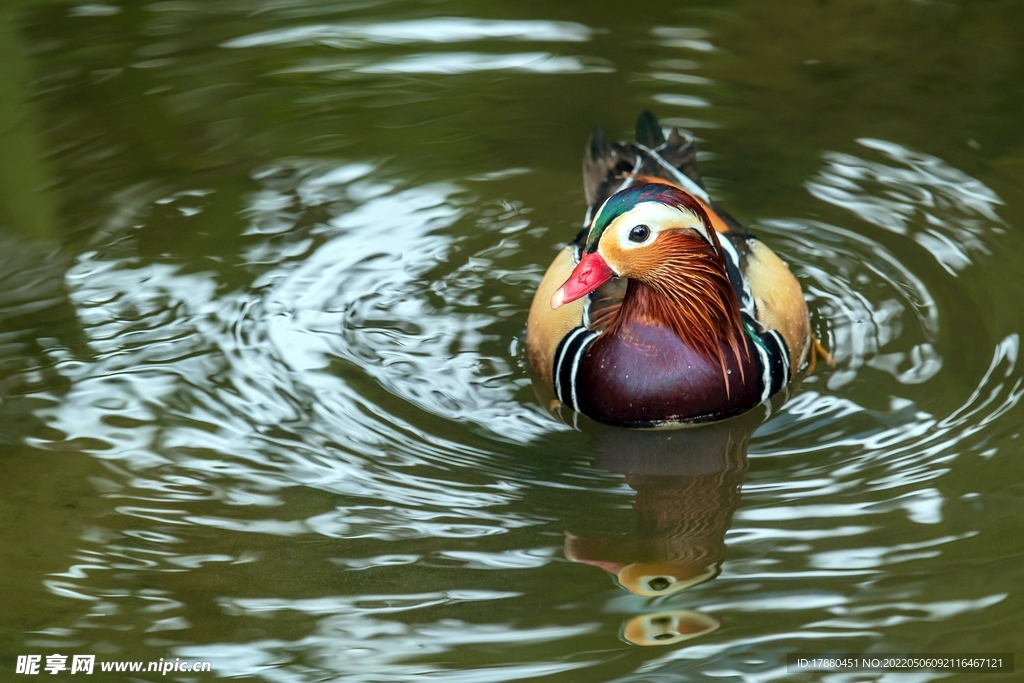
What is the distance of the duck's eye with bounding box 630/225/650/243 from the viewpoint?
460cm

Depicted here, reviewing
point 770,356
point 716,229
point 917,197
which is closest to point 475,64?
point 716,229

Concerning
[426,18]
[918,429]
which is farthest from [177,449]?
[426,18]

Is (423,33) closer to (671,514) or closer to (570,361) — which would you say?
(570,361)

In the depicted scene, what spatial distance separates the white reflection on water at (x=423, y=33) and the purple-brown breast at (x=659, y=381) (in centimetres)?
352

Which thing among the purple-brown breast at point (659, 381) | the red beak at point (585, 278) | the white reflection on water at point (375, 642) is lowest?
the white reflection on water at point (375, 642)

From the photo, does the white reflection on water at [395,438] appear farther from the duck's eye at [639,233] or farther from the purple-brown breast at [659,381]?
the duck's eye at [639,233]

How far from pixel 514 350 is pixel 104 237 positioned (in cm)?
232

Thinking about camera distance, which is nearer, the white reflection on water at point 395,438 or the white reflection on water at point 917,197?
the white reflection on water at point 395,438

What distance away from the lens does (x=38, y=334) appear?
5441 mm

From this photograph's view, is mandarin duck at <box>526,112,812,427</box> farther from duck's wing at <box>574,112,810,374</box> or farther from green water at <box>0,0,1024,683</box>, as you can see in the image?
green water at <box>0,0,1024,683</box>

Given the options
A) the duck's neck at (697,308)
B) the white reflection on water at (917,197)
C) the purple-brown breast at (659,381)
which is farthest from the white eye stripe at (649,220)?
the white reflection on water at (917,197)

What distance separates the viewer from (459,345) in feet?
17.8

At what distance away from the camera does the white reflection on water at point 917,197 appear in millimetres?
5957

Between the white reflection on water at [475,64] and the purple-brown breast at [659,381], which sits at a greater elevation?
the white reflection on water at [475,64]
